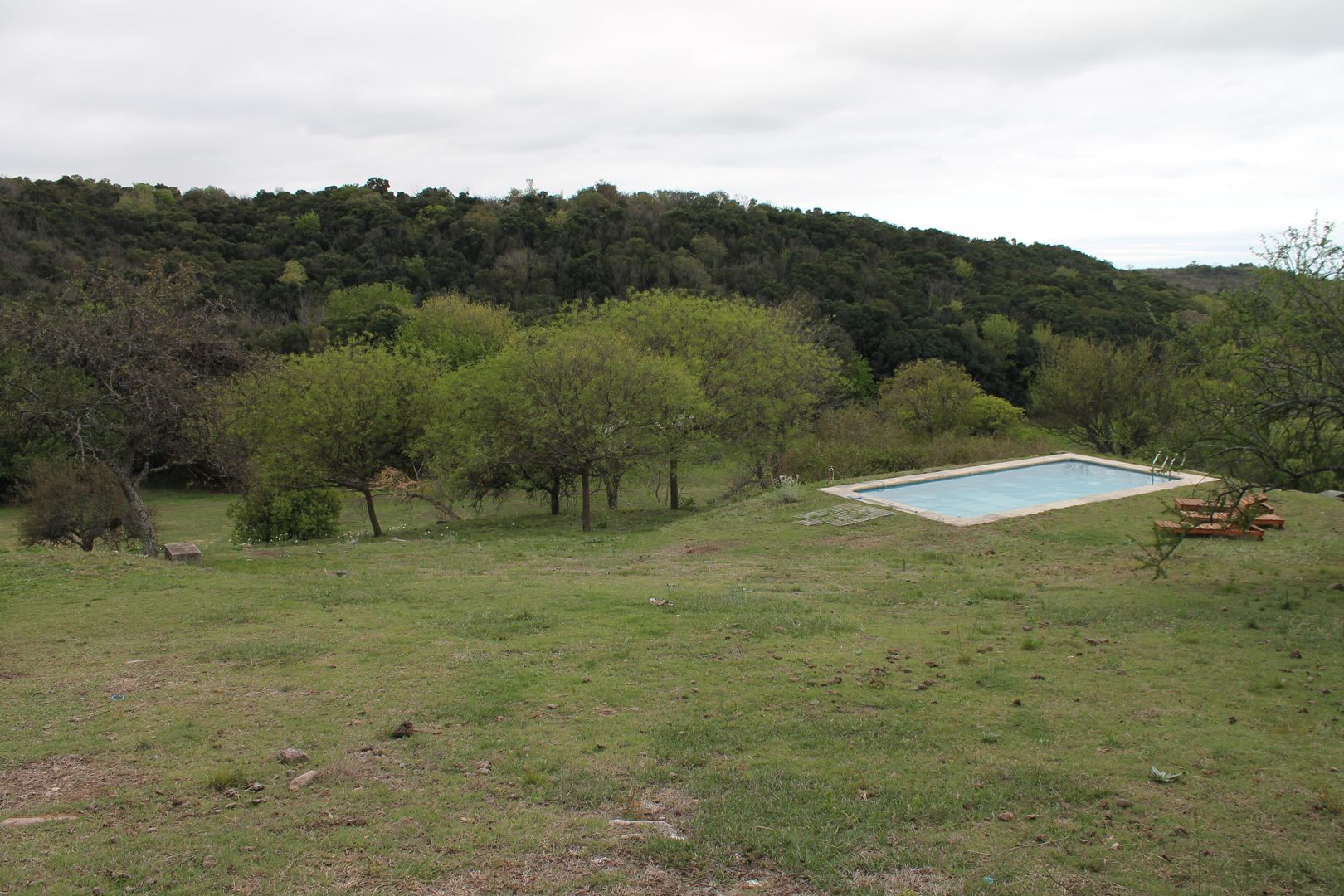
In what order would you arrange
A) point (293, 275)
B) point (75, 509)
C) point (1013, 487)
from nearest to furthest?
point (1013, 487)
point (75, 509)
point (293, 275)

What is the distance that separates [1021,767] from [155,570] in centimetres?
1227

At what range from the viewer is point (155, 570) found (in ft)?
43.5

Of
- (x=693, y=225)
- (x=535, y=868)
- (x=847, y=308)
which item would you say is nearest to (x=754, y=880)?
(x=535, y=868)

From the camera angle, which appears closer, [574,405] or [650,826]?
[650,826]

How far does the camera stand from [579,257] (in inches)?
2776

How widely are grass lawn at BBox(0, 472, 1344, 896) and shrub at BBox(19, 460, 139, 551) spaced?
42.6ft

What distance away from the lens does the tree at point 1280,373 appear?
10.4 m

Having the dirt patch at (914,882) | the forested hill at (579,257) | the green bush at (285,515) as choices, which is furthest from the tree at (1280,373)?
the forested hill at (579,257)

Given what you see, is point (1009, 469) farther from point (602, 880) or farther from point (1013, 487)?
point (602, 880)

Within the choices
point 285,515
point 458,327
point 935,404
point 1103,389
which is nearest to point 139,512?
point 285,515

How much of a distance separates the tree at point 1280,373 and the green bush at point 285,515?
69.2 feet

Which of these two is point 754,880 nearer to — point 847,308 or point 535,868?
point 535,868

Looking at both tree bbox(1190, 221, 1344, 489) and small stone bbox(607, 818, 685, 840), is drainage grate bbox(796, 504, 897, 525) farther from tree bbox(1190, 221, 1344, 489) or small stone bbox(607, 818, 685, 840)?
small stone bbox(607, 818, 685, 840)

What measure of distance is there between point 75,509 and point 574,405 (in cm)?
1422
